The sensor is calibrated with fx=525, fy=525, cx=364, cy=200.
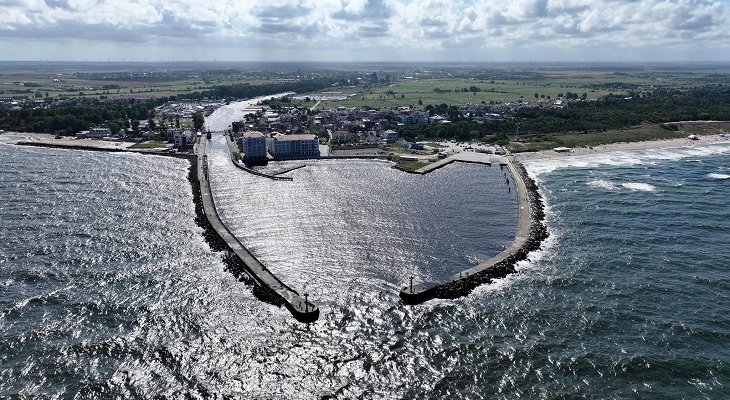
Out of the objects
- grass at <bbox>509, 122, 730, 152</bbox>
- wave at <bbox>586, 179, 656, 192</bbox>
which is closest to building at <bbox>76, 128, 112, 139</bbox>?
grass at <bbox>509, 122, 730, 152</bbox>

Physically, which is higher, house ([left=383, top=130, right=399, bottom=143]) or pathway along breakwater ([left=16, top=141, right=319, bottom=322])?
house ([left=383, top=130, right=399, bottom=143])

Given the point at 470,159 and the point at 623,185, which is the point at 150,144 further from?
the point at 623,185

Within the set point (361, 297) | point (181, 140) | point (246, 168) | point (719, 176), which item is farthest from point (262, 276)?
point (719, 176)

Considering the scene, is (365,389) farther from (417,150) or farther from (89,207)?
(417,150)

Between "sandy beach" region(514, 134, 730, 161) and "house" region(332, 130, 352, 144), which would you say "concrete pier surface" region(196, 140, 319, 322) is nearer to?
"house" region(332, 130, 352, 144)

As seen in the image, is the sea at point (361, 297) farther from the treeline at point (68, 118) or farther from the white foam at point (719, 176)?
the treeline at point (68, 118)
